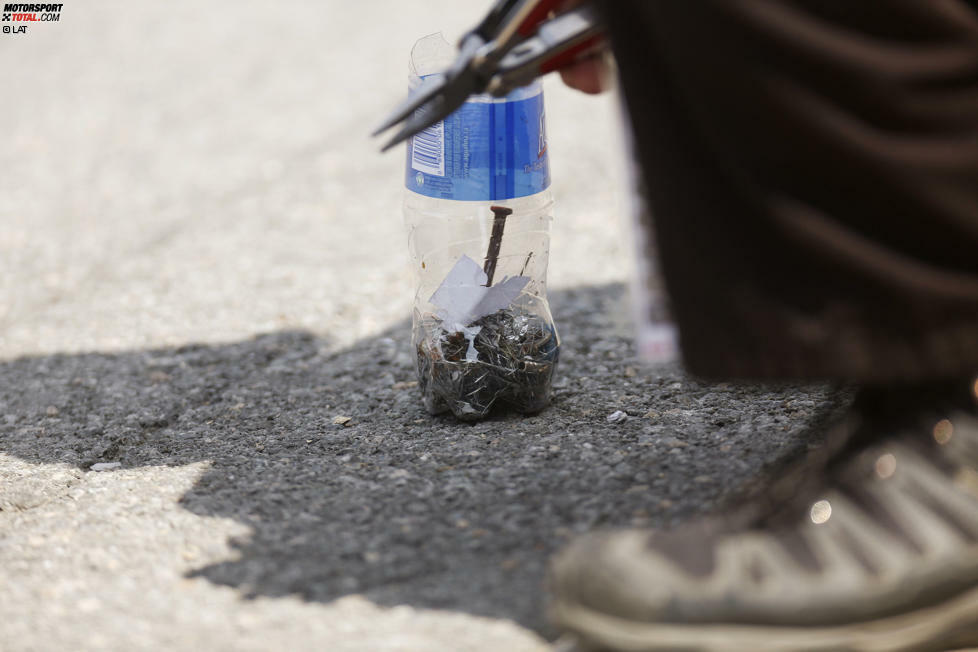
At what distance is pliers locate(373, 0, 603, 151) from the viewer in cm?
128

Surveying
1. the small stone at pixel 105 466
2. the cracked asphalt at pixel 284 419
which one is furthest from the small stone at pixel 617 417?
the small stone at pixel 105 466

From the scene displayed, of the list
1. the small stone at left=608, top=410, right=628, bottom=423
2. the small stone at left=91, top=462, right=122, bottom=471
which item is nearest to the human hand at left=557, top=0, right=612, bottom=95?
the small stone at left=608, top=410, right=628, bottom=423

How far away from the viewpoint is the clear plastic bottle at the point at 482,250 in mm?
1669

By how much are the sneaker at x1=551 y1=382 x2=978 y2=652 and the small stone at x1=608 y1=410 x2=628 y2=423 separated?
2.07 ft

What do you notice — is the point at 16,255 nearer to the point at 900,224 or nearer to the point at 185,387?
the point at 185,387

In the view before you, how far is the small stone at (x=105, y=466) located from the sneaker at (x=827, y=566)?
936 mm

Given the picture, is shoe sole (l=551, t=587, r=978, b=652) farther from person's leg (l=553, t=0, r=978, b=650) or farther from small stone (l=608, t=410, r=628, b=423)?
small stone (l=608, t=410, r=628, b=423)

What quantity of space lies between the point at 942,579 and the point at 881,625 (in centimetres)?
8

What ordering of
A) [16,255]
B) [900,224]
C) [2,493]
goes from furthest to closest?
1. [16,255]
2. [2,493]
3. [900,224]

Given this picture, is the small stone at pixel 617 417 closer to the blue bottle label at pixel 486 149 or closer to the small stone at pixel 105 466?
the blue bottle label at pixel 486 149

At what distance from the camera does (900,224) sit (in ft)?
3.41

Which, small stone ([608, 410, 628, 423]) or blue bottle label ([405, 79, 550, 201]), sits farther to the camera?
small stone ([608, 410, 628, 423])

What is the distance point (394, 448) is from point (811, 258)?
914mm

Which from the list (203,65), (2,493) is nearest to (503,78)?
(2,493)
